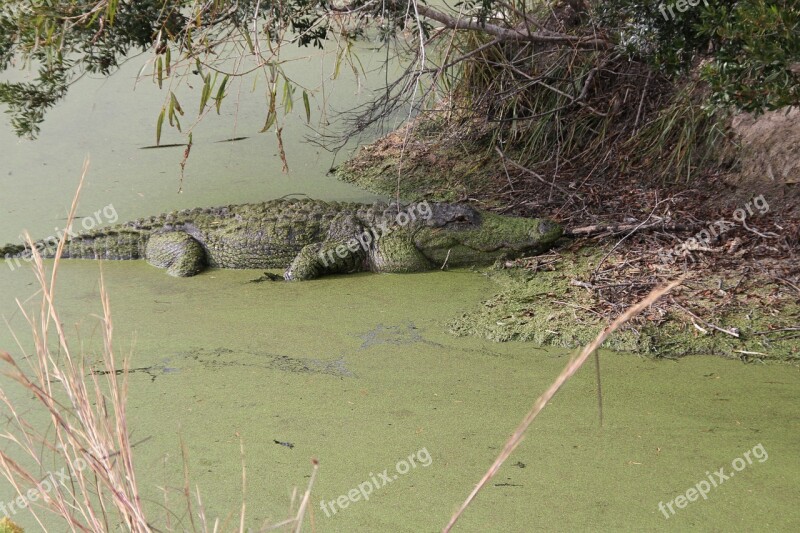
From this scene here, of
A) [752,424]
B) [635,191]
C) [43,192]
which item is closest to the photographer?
[752,424]

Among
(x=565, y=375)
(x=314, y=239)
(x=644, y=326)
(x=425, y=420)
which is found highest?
(x=565, y=375)

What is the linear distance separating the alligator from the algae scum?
0.55m

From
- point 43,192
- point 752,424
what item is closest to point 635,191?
point 752,424

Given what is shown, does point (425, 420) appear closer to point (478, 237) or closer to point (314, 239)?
point (478, 237)

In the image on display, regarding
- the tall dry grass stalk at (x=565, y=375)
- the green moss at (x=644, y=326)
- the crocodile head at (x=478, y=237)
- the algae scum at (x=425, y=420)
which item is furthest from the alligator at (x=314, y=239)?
the tall dry grass stalk at (x=565, y=375)

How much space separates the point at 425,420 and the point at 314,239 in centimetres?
224

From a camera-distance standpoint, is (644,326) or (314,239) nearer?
(644,326)

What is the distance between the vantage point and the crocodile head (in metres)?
4.80

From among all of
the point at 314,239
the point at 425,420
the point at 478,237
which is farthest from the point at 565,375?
the point at 314,239

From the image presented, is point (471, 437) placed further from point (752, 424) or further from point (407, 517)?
point (752, 424)

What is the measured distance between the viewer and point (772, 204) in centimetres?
480

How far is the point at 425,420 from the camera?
3162 millimetres

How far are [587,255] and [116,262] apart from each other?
2989mm

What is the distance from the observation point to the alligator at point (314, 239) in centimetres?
490
